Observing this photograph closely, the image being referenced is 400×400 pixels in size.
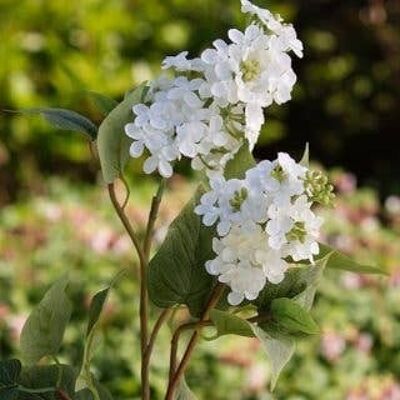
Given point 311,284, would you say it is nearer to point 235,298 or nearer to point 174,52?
point 235,298

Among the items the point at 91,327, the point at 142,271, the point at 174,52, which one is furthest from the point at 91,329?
the point at 174,52

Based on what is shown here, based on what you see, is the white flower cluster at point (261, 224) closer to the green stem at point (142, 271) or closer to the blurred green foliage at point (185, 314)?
the green stem at point (142, 271)

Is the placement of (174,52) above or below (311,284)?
below

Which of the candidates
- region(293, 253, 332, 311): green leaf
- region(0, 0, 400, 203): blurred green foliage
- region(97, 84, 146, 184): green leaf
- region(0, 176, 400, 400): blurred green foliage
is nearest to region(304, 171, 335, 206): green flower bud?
region(293, 253, 332, 311): green leaf

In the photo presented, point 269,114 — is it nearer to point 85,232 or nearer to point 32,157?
point 32,157

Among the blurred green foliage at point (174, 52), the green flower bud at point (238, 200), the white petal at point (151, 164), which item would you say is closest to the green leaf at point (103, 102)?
the white petal at point (151, 164)

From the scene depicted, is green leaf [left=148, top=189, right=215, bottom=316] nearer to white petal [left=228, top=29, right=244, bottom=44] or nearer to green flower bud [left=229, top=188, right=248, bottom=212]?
green flower bud [left=229, top=188, right=248, bottom=212]
